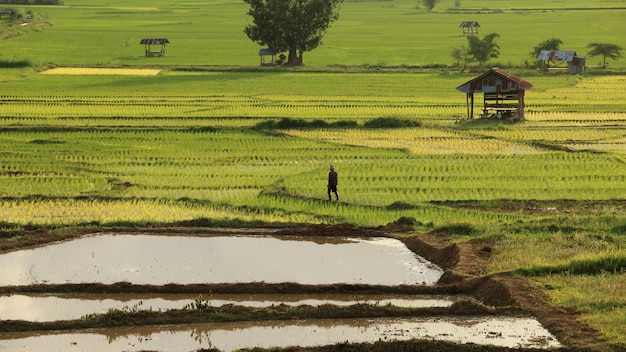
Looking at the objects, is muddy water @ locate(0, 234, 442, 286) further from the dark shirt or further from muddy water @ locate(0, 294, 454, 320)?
the dark shirt

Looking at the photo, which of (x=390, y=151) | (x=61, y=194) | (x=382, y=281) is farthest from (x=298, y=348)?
(x=390, y=151)

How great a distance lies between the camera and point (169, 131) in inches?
1257

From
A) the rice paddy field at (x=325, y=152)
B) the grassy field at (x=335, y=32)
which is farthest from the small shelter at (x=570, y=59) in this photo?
the grassy field at (x=335, y=32)

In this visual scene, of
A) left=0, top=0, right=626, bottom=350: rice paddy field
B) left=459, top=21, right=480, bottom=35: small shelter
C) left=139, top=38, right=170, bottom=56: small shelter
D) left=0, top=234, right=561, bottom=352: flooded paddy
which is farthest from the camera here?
left=459, top=21, right=480, bottom=35: small shelter

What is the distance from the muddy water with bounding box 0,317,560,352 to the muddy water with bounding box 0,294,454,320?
37.4 inches

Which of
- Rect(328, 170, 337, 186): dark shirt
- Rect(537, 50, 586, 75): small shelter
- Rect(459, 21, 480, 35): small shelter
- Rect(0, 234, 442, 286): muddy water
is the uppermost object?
Rect(459, 21, 480, 35): small shelter

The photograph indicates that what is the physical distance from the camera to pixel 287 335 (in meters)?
12.4

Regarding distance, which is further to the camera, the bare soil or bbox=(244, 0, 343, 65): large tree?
bbox=(244, 0, 343, 65): large tree

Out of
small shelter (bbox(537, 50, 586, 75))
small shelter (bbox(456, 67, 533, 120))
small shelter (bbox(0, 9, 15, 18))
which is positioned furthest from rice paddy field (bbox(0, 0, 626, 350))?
small shelter (bbox(0, 9, 15, 18))

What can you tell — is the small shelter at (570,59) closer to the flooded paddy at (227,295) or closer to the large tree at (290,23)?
the large tree at (290,23)

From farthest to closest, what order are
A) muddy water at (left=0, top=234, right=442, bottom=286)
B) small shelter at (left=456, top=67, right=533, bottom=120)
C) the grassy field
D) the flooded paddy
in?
the grassy field → small shelter at (left=456, top=67, right=533, bottom=120) → muddy water at (left=0, top=234, right=442, bottom=286) → the flooded paddy

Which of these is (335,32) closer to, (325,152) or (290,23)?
(290,23)

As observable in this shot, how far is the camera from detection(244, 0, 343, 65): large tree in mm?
56469

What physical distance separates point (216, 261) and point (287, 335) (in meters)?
4.12
